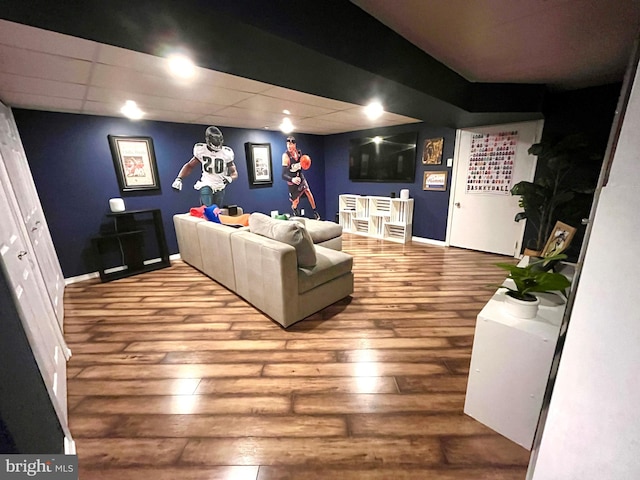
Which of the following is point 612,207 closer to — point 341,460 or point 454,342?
point 341,460

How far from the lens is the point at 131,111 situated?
Result: 311 cm

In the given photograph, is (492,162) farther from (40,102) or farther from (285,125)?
(40,102)

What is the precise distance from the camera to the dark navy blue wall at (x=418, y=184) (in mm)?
4255

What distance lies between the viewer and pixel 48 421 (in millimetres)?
1074

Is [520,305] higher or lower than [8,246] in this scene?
lower

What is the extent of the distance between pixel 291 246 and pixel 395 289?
4.60 ft

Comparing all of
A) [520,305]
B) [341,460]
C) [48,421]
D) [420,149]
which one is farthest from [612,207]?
[420,149]

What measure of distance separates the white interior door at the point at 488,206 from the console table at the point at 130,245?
4488 millimetres

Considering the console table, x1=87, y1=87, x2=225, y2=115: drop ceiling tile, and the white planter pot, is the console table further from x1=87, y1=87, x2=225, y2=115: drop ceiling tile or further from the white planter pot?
the white planter pot

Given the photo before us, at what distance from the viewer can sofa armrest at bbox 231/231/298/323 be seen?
2.01 m

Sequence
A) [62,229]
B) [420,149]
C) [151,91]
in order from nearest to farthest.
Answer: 1. [151,91]
2. [62,229]
3. [420,149]

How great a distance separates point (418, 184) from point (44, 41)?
454 cm

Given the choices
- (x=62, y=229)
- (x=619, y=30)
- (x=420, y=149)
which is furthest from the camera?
(x=420, y=149)

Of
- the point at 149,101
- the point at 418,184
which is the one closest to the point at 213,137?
the point at 149,101
